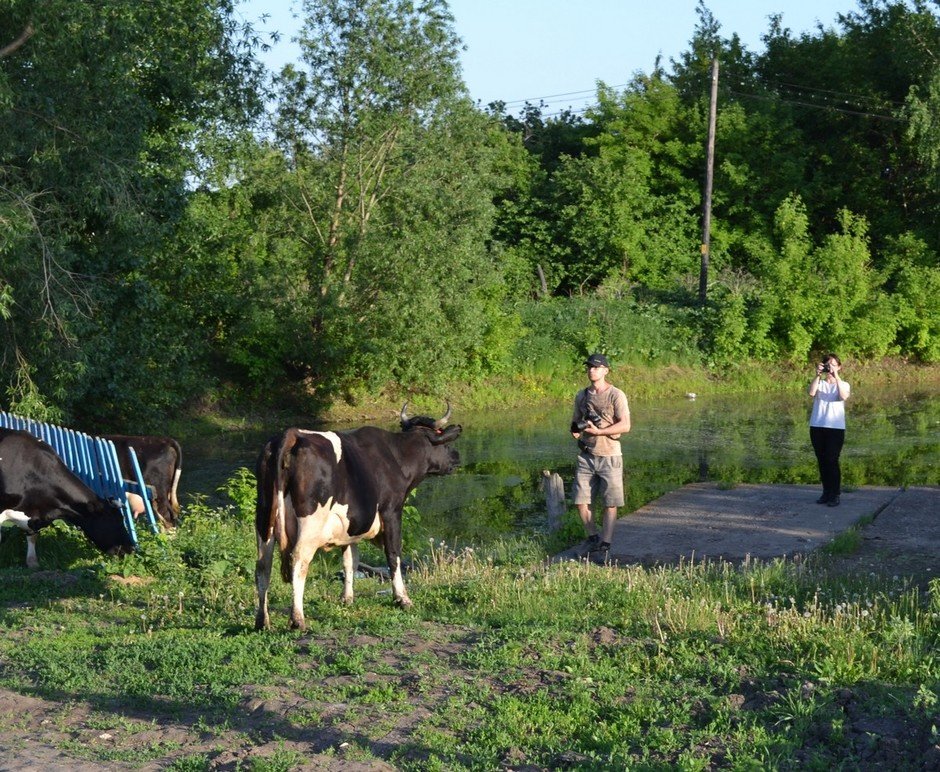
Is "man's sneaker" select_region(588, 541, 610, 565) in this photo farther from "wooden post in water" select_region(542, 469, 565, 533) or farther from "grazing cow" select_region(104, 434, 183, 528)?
"grazing cow" select_region(104, 434, 183, 528)

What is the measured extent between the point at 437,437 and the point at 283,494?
86.5 inches

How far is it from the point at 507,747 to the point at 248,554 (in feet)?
18.4

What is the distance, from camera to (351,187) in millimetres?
28797

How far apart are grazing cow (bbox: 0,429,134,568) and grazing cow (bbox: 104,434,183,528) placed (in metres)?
2.21

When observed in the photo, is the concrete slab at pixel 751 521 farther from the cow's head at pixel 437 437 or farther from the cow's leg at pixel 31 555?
the cow's leg at pixel 31 555

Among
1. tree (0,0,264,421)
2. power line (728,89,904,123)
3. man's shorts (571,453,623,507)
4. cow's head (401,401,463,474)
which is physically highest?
power line (728,89,904,123)

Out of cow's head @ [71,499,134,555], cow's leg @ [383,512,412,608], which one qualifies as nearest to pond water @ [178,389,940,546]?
cow's head @ [71,499,134,555]

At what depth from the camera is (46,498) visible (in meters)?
11.2

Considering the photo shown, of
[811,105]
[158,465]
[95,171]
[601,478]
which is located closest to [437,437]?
[601,478]

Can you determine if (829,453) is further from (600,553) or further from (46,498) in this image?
(46,498)

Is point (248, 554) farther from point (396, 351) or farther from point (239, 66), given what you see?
point (396, 351)

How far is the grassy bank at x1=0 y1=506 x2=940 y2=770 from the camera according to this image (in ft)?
18.6

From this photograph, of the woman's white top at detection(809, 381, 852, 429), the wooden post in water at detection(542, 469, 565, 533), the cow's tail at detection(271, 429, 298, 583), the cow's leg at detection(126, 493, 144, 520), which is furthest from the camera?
the wooden post in water at detection(542, 469, 565, 533)

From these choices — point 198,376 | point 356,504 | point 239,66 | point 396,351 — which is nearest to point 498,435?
point 396,351
